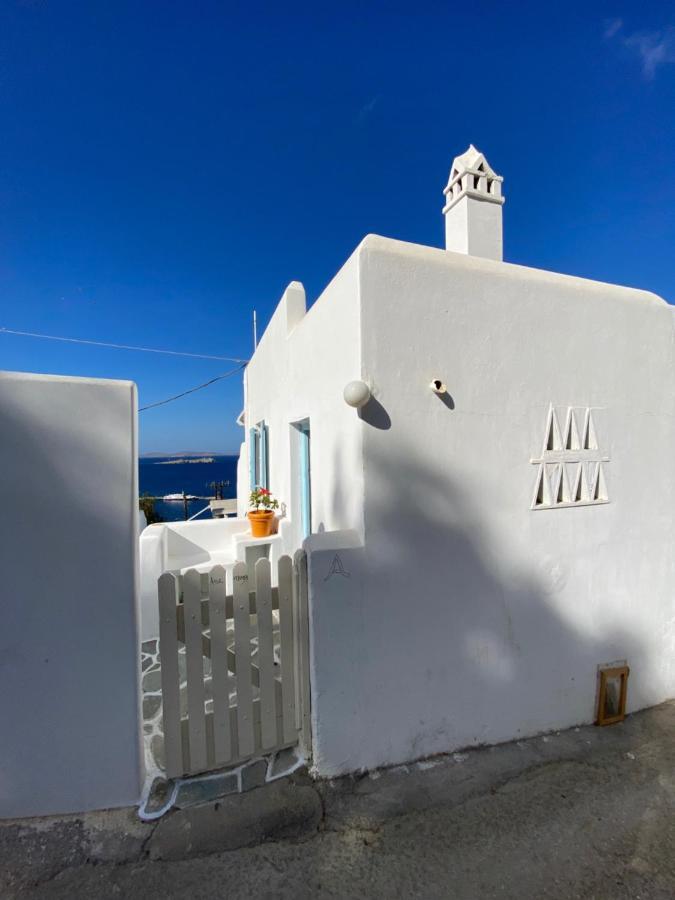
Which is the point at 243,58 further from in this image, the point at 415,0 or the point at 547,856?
the point at 547,856

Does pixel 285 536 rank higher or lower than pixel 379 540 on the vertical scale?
lower

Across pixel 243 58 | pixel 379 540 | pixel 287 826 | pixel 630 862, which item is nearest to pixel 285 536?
pixel 379 540

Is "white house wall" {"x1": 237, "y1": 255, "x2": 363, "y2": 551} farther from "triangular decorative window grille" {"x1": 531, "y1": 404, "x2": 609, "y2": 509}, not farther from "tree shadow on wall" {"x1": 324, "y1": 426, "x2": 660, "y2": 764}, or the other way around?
"triangular decorative window grille" {"x1": 531, "y1": 404, "x2": 609, "y2": 509}

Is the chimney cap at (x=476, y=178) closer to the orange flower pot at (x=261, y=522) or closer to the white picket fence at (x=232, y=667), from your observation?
the white picket fence at (x=232, y=667)

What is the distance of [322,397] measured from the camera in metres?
4.19

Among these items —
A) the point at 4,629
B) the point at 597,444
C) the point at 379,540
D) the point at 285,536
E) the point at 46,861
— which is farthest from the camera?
the point at 285,536

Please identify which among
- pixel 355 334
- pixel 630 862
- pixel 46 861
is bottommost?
pixel 630 862

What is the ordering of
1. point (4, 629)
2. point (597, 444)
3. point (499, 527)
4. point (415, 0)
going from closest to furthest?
point (4, 629)
point (499, 527)
point (597, 444)
point (415, 0)

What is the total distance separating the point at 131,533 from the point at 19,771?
5.89 feet

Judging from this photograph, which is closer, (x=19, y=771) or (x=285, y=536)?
(x=19, y=771)

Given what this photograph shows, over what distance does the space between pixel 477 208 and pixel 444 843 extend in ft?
20.6

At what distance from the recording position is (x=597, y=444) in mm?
4004

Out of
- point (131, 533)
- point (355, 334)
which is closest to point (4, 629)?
point (131, 533)

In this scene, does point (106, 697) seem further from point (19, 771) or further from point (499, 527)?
point (499, 527)
